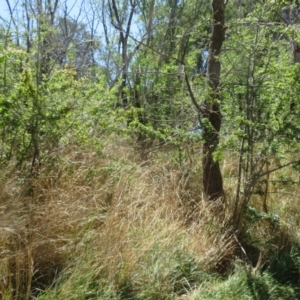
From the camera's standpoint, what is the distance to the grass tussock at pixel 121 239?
4785mm

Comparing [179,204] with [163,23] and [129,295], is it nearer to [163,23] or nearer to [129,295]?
[129,295]

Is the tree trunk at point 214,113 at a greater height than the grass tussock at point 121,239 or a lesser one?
greater

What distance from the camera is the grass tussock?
4.79 metres

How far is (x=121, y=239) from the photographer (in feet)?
17.8

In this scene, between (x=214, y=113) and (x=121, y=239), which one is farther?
(x=214, y=113)

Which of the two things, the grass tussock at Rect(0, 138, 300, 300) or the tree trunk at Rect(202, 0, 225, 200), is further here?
the tree trunk at Rect(202, 0, 225, 200)

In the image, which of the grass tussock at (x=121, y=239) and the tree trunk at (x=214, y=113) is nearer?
the grass tussock at (x=121, y=239)

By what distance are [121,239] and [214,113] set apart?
8.81ft

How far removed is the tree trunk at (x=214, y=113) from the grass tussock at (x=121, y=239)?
0.25 metres

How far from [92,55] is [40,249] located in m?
9.81

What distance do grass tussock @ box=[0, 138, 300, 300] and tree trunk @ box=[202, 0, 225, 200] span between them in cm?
25

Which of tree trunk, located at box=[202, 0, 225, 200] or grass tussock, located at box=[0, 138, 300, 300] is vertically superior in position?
tree trunk, located at box=[202, 0, 225, 200]

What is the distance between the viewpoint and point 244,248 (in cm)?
671

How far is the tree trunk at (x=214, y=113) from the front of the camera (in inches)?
285
